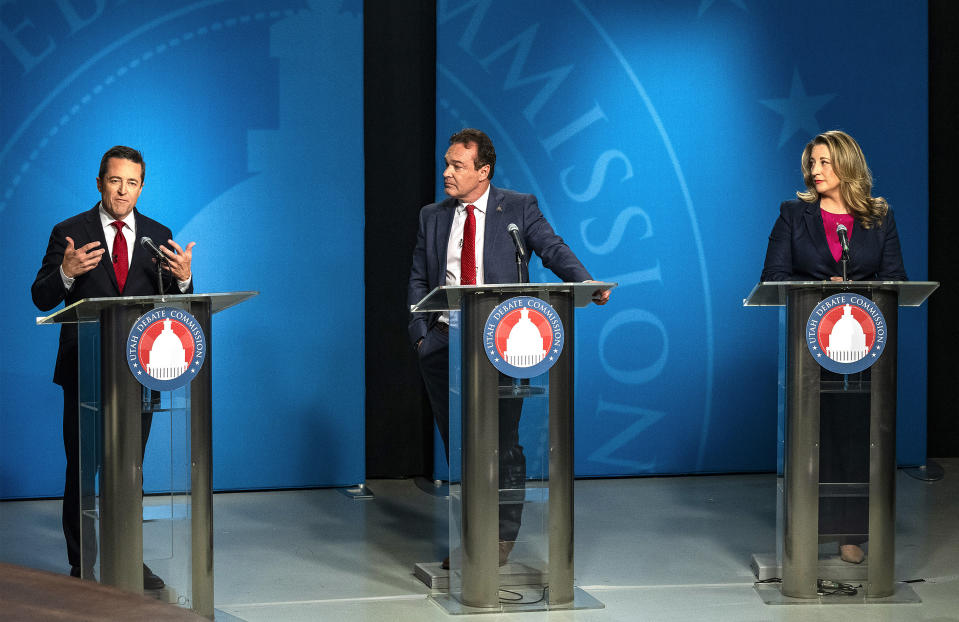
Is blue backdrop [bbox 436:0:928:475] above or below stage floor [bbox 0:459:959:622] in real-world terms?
above

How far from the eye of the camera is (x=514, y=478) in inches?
155

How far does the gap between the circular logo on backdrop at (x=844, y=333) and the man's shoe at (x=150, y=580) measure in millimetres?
2339

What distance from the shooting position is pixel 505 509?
395cm

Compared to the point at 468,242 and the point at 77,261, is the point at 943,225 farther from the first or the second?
the point at 77,261

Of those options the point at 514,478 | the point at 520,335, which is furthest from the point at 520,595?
the point at 520,335

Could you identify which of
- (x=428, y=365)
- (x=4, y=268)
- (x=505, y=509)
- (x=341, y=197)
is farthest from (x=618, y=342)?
(x=4, y=268)

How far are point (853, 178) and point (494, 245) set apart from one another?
1.42 meters

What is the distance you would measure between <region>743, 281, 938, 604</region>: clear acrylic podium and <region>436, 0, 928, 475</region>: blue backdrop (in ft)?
7.88

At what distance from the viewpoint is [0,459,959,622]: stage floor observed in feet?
13.2

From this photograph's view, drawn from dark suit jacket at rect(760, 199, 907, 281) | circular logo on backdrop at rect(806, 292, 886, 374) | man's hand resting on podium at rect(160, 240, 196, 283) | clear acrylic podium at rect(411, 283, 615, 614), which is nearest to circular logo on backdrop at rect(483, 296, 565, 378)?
clear acrylic podium at rect(411, 283, 615, 614)

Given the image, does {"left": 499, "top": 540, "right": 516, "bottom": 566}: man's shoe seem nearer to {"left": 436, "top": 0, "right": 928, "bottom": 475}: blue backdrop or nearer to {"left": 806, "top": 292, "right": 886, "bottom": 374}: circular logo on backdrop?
{"left": 806, "top": 292, "right": 886, "bottom": 374}: circular logo on backdrop

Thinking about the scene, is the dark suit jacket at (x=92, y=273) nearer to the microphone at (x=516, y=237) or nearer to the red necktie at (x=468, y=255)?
the red necktie at (x=468, y=255)

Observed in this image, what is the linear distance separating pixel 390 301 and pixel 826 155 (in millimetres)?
2790

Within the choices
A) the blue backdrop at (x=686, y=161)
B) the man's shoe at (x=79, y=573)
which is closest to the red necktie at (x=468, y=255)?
the man's shoe at (x=79, y=573)
